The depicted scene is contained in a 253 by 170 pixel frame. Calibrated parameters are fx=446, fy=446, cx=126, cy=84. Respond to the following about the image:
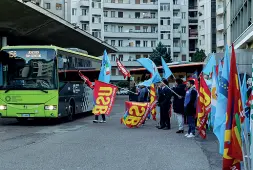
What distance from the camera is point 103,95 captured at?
17.6m

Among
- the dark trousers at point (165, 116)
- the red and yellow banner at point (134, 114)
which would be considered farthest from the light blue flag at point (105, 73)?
the dark trousers at point (165, 116)

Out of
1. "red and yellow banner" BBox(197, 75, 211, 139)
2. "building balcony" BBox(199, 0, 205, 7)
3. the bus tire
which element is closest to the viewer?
"red and yellow banner" BBox(197, 75, 211, 139)

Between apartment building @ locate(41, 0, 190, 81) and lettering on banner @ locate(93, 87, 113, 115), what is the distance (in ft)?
220

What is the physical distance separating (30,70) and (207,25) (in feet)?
237

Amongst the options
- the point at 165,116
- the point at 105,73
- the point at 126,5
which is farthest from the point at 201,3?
the point at 165,116

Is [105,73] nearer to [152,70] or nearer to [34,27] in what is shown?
[152,70]

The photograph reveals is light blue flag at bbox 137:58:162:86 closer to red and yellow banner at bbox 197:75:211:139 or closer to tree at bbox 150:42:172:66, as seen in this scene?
red and yellow banner at bbox 197:75:211:139

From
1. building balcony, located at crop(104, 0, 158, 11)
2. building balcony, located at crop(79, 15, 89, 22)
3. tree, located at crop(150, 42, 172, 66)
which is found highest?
building balcony, located at crop(104, 0, 158, 11)

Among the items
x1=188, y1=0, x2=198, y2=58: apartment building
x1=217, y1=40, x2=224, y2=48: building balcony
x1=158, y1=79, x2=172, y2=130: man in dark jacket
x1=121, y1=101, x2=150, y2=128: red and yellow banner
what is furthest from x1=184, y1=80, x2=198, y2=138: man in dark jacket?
x1=188, y1=0, x2=198, y2=58: apartment building

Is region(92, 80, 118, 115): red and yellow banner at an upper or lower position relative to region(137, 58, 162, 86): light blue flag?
lower

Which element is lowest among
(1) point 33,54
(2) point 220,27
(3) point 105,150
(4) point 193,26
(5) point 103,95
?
(3) point 105,150

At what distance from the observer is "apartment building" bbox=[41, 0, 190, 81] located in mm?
86125

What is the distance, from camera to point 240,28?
121 feet

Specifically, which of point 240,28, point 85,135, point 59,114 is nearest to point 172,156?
point 85,135
